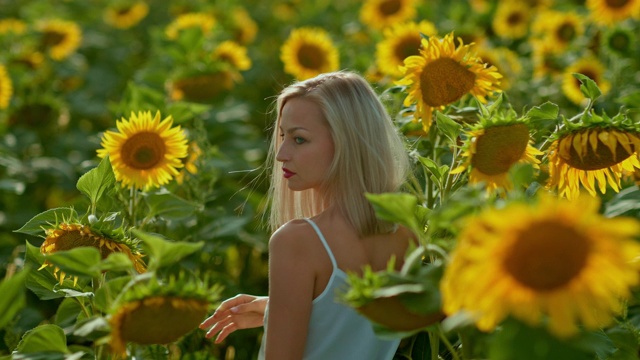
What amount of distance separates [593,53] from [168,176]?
176 cm

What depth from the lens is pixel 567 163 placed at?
56.6 inches

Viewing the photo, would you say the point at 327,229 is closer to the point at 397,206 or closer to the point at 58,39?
the point at 397,206

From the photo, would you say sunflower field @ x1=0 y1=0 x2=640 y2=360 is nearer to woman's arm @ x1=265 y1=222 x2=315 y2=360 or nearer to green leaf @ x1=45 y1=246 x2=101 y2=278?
green leaf @ x1=45 y1=246 x2=101 y2=278

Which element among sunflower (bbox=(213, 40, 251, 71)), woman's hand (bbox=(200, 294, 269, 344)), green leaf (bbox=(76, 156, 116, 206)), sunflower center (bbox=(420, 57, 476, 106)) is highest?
sunflower (bbox=(213, 40, 251, 71))

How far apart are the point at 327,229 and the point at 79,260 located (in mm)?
385

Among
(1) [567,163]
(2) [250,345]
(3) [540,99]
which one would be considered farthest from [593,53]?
(1) [567,163]

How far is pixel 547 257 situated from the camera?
2.85 ft

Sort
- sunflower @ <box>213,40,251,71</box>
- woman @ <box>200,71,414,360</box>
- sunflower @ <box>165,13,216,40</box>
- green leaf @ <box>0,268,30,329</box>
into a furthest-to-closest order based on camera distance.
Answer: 1. sunflower @ <box>165,13,216,40</box>
2. sunflower @ <box>213,40,251,71</box>
3. woman @ <box>200,71,414,360</box>
4. green leaf @ <box>0,268,30,329</box>

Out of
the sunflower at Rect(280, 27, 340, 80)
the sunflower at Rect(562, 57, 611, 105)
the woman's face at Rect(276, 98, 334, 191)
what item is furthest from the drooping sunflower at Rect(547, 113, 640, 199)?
the sunflower at Rect(280, 27, 340, 80)

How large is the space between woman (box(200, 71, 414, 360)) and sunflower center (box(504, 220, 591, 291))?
1.48ft

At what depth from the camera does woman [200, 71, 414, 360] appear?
133 cm

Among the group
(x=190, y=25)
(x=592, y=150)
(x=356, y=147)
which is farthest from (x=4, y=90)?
(x=592, y=150)

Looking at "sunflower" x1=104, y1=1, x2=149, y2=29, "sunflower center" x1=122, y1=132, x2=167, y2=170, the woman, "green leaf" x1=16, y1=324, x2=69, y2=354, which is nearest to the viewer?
"green leaf" x1=16, y1=324, x2=69, y2=354

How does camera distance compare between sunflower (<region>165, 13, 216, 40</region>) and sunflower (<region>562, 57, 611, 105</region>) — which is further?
sunflower (<region>165, 13, 216, 40</region>)
